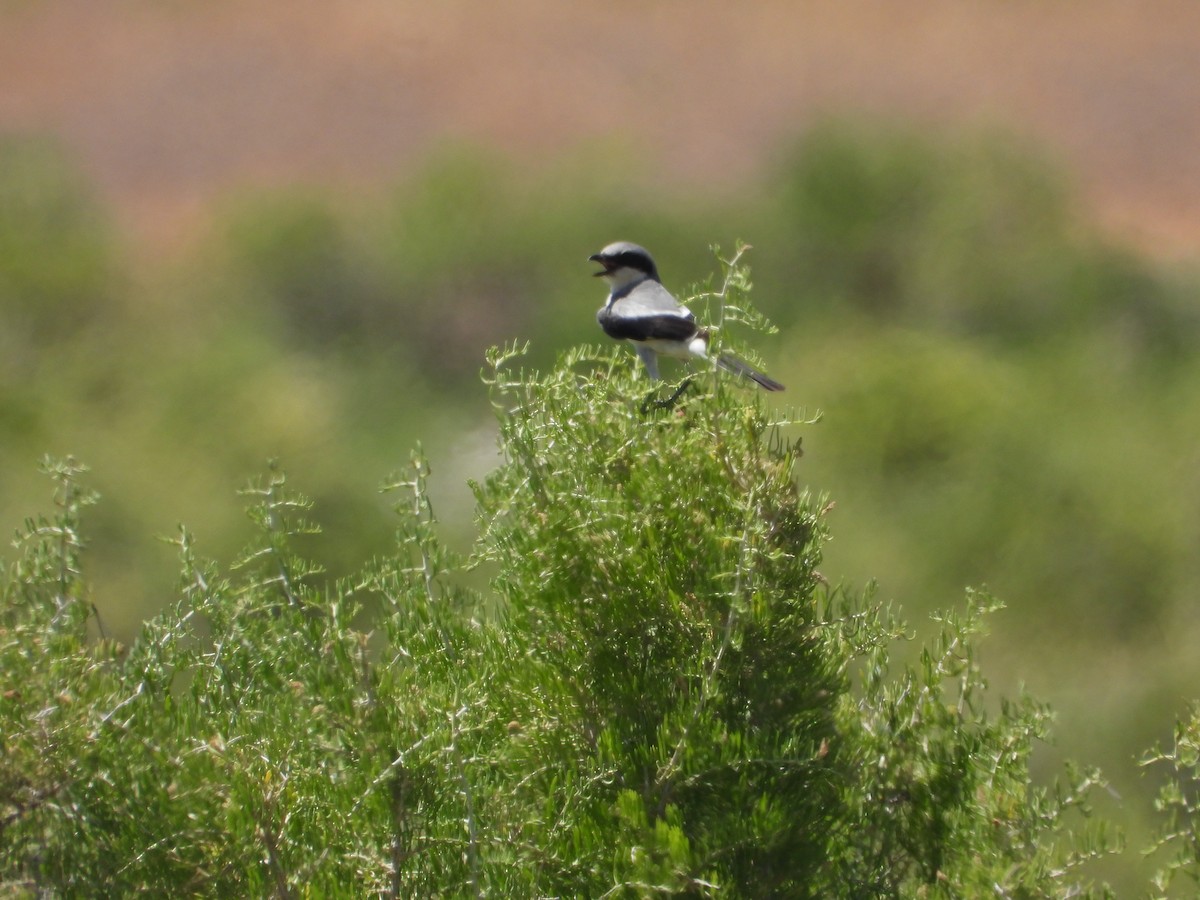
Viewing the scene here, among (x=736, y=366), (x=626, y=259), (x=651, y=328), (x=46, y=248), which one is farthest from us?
(x=46, y=248)

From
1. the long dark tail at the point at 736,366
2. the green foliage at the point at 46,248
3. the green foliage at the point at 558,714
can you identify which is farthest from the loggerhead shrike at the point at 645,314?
the green foliage at the point at 46,248

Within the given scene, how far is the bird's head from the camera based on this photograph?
322 centimetres

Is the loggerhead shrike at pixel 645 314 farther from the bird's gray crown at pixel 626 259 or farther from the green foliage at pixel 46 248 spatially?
the green foliage at pixel 46 248

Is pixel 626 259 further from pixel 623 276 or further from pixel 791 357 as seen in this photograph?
pixel 791 357

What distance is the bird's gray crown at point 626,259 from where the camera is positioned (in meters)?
3.22

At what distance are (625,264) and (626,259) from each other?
1 centimetres

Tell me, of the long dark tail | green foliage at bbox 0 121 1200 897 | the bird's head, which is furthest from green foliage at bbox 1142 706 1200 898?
green foliage at bbox 0 121 1200 897

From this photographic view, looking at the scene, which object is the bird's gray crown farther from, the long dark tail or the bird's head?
the long dark tail

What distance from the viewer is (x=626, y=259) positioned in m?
3.23

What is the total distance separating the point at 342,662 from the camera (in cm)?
165

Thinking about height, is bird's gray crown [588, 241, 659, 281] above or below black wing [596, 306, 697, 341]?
above

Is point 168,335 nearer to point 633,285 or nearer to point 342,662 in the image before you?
point 633,285

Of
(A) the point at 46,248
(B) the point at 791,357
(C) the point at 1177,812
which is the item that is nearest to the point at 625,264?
(C) the point at 1177,812

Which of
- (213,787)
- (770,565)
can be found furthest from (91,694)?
(770,565)
